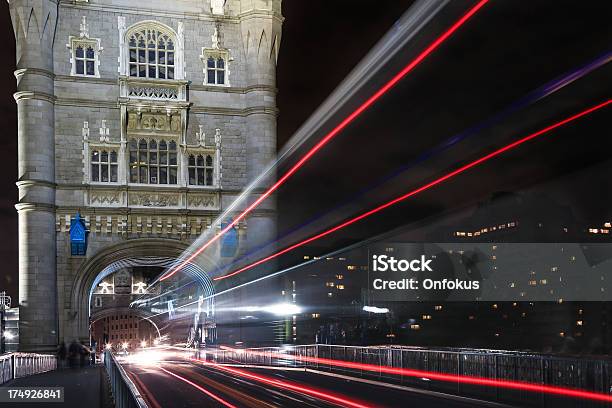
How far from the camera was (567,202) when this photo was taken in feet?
378

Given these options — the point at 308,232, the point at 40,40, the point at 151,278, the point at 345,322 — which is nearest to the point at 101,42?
the point at 40,40

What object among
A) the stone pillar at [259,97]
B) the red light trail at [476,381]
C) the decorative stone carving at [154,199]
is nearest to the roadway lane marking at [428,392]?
the red light trail at [476,381]

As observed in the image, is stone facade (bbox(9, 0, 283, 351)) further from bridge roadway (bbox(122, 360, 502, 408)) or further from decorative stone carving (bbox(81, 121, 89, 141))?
bridge roadway (bbox(122, 360, 502, 408))

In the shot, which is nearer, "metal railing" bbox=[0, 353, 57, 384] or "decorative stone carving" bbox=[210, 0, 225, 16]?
"metal railing" bbox=[0, 353, 57, 384]

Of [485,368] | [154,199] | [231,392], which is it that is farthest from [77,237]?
[485,368]

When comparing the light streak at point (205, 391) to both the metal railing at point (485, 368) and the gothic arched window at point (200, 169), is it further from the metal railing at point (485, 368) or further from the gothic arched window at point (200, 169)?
the gothic arched window at point (200, 169)

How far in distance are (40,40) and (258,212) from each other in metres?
13.4

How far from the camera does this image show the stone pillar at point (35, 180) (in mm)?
38031

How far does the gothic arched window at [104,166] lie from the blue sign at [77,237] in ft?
7.51

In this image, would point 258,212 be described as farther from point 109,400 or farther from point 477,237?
point 477,237

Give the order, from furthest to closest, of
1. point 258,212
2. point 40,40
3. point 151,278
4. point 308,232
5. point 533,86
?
point 151,278 < point 258,212 < point 40,40 < point 308,232 < point 533,86

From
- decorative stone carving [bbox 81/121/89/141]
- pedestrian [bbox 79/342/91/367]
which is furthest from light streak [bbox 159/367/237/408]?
decorative stone carving [bbox 81/121/89/141]

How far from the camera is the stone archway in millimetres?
39344

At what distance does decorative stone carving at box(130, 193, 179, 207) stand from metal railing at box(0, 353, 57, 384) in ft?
27.9
